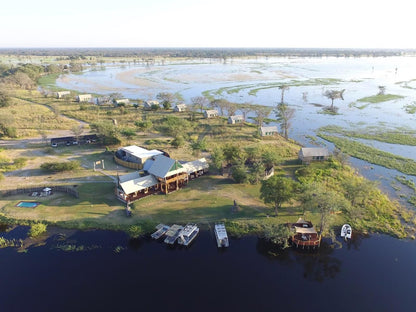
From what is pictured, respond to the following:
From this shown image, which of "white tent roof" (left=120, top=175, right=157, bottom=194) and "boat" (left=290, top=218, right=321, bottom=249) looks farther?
"white tent roof" (left=120, top=175, right=157, bottom=194)

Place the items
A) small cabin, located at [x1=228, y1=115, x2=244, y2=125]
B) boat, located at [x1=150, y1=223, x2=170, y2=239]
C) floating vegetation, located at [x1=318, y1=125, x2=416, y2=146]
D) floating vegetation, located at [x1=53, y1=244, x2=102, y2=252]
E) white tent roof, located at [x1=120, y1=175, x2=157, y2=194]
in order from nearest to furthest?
floating vegetation, located at [x1=53, y1=244, x2=102, y2=252], boat, located at [x1=150, y1=223, x2=170, y2=239], white tent roof, located at [x1=120, y1=175, x2=157, y2=194], floating vegetation, located at [x1=318, y1=125, x2=416, y2=146], small cabin, located at [x1=228, y1=115, x2=244, y2=125]

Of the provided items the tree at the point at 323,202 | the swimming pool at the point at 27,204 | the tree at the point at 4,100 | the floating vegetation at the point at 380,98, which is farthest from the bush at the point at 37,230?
the floating vegetation at the point at 380,98

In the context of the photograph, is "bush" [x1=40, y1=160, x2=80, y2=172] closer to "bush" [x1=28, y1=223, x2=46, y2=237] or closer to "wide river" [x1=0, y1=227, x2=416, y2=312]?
"wide river" [x1=0, y1=227, x2=416, y2=312]

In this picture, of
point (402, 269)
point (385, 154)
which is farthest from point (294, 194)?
point (385, 154)

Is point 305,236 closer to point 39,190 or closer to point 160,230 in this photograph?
point 160,230

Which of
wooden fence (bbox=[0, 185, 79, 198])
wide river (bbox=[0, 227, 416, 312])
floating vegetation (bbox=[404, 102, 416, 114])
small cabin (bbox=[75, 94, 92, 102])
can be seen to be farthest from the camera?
small cabin (bbox=[75, 94, 92, 102])

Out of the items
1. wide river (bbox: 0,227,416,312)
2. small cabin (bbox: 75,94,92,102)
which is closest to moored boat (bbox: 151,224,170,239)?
wide river (bbox: 0,227,416,312)

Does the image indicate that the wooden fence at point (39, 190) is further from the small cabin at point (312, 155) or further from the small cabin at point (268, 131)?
the small cabin at point (268, 131)

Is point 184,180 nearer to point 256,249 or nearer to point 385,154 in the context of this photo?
point 256,249

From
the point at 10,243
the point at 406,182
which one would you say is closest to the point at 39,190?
the point at 10,243
